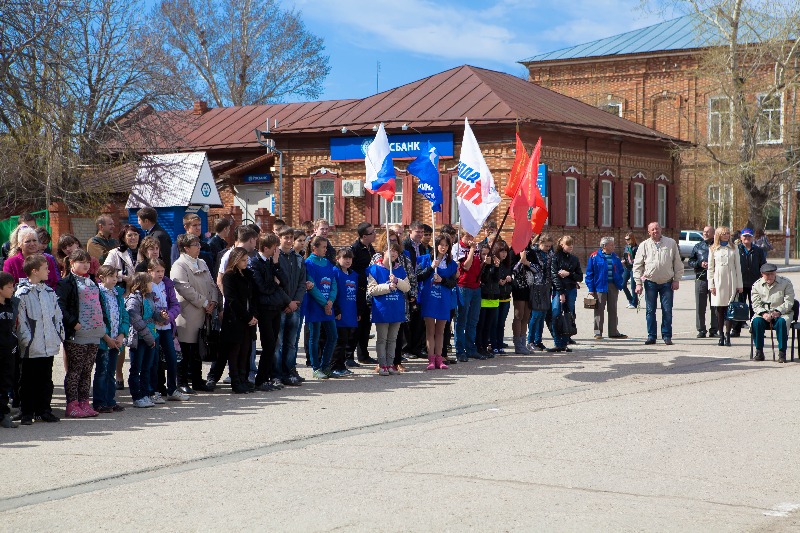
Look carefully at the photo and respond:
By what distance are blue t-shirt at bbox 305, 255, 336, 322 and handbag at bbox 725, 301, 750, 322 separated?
6.44m

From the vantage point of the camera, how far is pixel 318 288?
12.9m

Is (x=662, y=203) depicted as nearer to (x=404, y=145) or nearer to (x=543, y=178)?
(x=543, y=178)

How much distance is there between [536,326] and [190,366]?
6.28 m

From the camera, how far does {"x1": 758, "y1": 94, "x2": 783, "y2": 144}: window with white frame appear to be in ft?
140

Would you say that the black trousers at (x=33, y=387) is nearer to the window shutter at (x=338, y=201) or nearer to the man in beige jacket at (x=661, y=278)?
the man in beige jacket at (x=661, y=278)

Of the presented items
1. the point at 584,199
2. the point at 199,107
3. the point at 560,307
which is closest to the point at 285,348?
the point at 560,307

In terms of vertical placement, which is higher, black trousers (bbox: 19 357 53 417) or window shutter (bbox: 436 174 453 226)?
window shutter (bbox: 436 174 453 226)

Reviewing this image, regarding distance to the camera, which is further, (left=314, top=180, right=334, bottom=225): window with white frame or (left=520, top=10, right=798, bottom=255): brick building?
(left=520, top=10, right=798, bottom=255): brick building

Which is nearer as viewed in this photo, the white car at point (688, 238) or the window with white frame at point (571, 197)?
the window with white frame at point (571, 197)

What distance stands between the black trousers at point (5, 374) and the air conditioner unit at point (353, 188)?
29680mm

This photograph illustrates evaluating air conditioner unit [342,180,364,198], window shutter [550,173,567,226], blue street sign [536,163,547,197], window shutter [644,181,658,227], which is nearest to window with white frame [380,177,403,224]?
air conditioner unit [342,180,364,198]

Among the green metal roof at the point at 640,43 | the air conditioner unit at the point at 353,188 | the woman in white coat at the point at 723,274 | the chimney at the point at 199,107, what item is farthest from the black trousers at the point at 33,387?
the green metal roof at the point at 640,43

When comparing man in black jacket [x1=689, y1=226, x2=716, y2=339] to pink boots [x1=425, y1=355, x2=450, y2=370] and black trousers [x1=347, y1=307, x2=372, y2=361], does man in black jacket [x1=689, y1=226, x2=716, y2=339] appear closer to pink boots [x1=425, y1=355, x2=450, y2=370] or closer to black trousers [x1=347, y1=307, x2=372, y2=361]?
pink boots [x1=425, y1=355, x2=450, y2=370]

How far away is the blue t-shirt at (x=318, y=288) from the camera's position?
1289 centimetres
